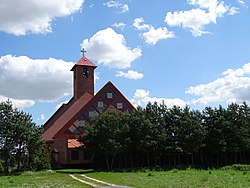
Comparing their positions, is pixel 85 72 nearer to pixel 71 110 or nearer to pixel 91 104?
pixel 71 110

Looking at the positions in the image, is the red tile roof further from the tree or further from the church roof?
the tree

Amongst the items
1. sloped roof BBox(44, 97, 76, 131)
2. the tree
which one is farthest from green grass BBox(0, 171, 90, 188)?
sloped roof BBox(44, 97, 76, 131)

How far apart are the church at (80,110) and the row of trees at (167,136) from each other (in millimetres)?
2957

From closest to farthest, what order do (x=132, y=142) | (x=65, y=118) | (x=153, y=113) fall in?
(x=132, y=142), (x=153, y=113), (x=65, y=118)

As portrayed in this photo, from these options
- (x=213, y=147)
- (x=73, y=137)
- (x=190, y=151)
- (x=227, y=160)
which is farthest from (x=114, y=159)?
(x=227, y=160)

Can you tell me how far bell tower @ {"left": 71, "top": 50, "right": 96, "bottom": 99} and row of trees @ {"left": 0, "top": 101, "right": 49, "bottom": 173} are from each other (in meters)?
13.4

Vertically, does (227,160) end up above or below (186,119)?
below

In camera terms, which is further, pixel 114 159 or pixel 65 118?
pixel 65 118

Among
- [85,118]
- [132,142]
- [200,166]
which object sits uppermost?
A: [85,118]

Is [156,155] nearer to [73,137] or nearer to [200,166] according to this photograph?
[200,166]

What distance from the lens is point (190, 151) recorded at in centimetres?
3816

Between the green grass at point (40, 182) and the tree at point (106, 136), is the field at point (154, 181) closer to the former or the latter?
the green grass at point (40, 182)

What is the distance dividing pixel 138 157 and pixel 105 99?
Answer: 810 centimetres

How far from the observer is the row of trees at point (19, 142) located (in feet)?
113
